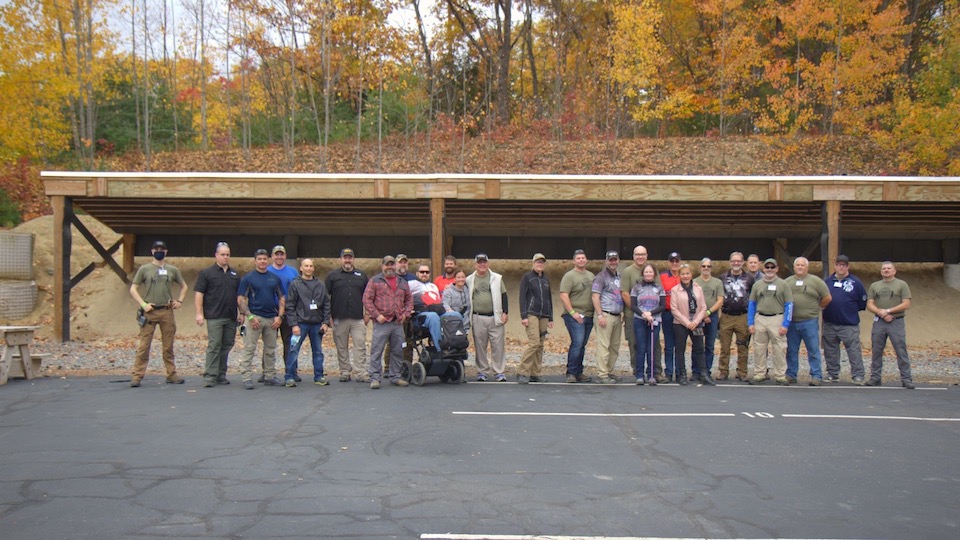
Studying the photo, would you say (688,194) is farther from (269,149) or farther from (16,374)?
(269,149)

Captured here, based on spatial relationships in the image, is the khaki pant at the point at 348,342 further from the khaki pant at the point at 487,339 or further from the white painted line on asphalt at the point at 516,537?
the white painted line on asphalt at the point at 516,537

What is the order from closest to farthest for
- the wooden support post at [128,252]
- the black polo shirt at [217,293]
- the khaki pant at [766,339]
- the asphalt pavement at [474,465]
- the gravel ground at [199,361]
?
the asphalt pavement at [474,465]
the black polo shirt at [217,293]
the khaki pant at [766,339]
the gravel ground at [199,361]
the wooden support post at [128,252]

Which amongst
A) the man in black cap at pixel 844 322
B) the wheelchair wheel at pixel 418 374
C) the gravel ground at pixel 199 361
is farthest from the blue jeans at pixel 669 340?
the wheelchair wheel at pixel 418 374

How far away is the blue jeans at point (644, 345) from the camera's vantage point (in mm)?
10938

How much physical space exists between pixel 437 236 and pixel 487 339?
4.20 m

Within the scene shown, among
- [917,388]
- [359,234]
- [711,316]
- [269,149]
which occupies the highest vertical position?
[269,149]

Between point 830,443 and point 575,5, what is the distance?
29.2 metres

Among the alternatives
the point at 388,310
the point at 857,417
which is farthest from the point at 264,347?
the point at 857,417

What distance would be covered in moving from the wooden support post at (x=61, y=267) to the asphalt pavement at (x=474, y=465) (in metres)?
6.35

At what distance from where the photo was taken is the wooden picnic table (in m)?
10.5

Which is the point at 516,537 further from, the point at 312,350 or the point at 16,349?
the point at 16,349

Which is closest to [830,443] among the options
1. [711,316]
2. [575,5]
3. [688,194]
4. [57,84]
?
[711,316]

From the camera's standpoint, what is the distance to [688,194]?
15.0 m

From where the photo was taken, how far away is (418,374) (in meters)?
10.4
